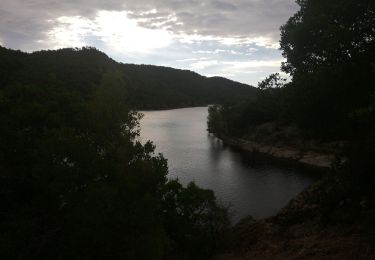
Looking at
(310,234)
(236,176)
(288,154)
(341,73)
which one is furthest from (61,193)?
(288,154)

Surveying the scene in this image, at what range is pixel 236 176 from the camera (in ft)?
173

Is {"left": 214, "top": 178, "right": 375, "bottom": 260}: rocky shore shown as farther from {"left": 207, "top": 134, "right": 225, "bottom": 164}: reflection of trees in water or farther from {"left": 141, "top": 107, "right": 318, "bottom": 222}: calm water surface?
{"left": 207, "top": 134, "right": 225, "bottom": 164}: reflection of trees in water

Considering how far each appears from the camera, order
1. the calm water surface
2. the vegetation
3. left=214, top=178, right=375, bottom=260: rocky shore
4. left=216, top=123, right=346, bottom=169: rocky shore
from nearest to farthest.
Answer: the vegetation → left=214, top=178, right=375, bottom=260: rocky shore → the calm water surface → left=216, top=123, right=346, bottom=169: rocky shore

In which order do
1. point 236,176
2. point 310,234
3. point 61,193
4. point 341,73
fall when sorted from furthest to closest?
point 236,176, point 341,73, point 310,234, point 61,193

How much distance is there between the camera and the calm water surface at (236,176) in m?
39.8

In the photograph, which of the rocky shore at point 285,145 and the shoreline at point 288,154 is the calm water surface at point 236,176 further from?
the rocky shore at point 285,145

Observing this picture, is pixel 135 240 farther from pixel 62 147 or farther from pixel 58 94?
pixel 58 94

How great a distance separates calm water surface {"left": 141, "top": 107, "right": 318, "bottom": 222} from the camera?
39812 millimetres

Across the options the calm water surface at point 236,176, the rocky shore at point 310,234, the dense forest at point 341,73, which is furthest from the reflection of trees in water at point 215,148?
the dense forest at point 341,73

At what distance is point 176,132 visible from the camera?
10375 centimetres

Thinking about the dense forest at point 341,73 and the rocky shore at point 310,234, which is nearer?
the rocky shore at point 310,234

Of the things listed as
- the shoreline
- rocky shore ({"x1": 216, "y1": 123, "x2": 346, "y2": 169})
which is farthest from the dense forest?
rocky shore ({"x1": 216, "y1": 123, "x2": 346, "y2": 169})

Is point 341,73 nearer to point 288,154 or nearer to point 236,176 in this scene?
point 236,176

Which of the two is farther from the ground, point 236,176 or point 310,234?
point 310,234
